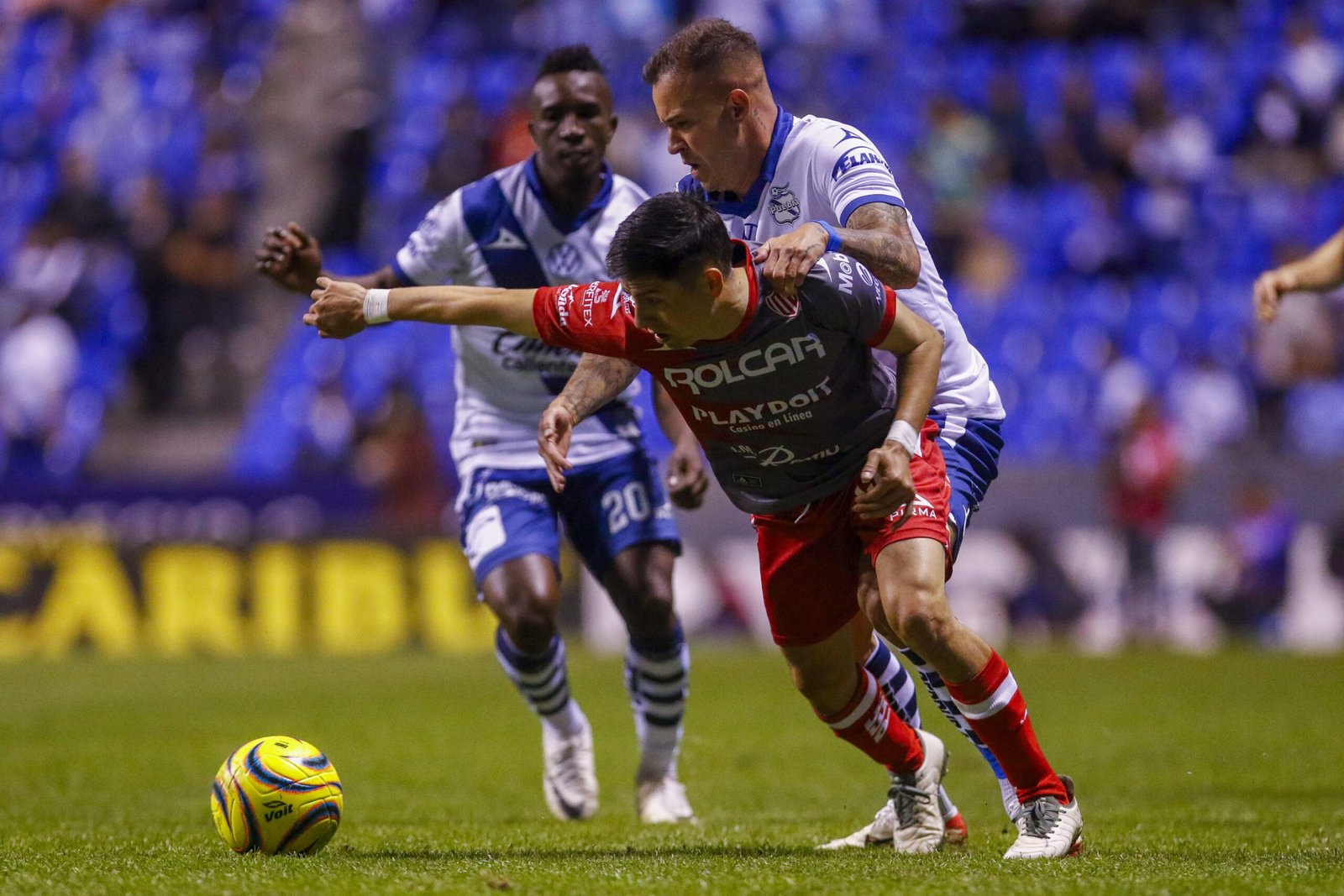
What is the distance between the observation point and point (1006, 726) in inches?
216

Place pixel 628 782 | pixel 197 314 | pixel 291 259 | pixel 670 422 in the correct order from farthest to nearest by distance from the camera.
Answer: pixel 197 314 < pixel 628 782 < pixel 670 422 < pixel 291 259

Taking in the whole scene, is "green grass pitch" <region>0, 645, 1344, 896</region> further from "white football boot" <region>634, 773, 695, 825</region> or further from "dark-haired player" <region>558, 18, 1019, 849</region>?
"dark-haired player" <region>558, 18, 1019, 849</region>

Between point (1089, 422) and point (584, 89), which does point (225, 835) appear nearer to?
point (584, 89)

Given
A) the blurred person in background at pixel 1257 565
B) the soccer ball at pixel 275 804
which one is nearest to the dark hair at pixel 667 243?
the soccer ball at pixel 275 804

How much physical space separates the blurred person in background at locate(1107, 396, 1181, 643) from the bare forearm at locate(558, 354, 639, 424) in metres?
11.6

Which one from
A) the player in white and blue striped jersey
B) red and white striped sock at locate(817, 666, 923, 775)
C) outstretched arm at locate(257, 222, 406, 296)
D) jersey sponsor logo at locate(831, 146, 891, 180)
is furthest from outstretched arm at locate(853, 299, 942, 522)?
outstretched arm at locate(257, 222, 406, 296)

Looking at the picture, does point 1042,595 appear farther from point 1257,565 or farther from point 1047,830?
point 1047,830

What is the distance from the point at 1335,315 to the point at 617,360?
1401cm

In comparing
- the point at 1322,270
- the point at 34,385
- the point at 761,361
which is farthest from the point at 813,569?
the point at 34,385

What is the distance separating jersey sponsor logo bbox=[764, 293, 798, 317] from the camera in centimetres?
526

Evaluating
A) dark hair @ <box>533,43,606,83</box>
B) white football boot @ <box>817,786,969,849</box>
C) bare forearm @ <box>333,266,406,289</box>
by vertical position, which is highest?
dark hair @ <box>533,43,606,83</box>

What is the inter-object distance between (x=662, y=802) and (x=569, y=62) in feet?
10.6

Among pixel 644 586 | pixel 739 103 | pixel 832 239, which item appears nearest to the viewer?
pixel 832 239

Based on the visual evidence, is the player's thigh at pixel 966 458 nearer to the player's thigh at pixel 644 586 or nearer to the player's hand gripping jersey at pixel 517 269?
the player's thigh at pixel 644 586
